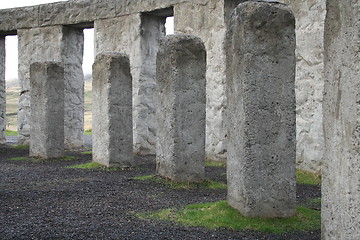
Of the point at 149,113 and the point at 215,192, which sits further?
the point at 149,113

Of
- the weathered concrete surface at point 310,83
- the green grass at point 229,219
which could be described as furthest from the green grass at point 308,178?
the green grass at point 229,219

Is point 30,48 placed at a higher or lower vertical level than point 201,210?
higher

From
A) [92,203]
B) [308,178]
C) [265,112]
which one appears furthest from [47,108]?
[265,112]

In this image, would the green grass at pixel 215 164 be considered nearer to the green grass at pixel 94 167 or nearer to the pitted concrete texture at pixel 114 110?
the pitted concrete texture at pixel 114 110

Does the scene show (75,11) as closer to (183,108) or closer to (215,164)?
(215,164)

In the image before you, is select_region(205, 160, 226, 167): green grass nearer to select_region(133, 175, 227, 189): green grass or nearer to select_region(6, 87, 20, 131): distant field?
select_region(133, 175, 227, 189): green grass

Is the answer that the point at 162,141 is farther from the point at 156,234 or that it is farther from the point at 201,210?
the point at 156,234

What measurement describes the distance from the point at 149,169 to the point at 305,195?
11.8 feet

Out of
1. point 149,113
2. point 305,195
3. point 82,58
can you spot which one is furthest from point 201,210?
point 82,58

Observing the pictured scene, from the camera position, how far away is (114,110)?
9.57 meters

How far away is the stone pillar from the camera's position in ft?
24.9

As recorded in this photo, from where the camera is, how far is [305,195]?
7113 mm

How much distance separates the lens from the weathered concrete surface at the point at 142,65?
1284cm

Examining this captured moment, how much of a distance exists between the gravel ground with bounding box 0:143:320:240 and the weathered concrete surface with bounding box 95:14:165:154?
2.77 metres
